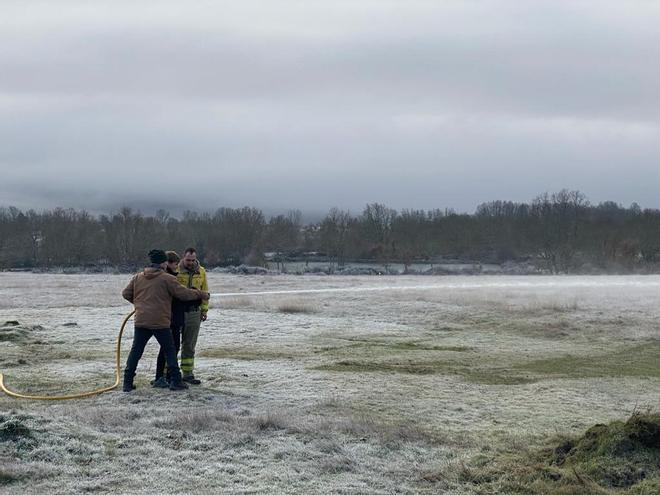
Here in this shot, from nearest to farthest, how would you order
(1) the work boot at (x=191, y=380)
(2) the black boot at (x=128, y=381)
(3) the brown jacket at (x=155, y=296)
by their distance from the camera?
(3) the brown jacket at (x=155, y=296)
(2) the black boot at (x=128, y=381)
(1) the work boot at (x=191, y=380)

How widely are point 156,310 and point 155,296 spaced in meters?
0.25

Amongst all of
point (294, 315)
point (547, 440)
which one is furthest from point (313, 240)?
point (547, 440)

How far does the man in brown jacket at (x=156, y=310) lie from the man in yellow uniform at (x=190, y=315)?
0.59 metres

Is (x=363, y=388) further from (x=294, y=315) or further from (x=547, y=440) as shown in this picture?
(x=294, y=315)

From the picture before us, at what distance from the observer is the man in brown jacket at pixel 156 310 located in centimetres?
1229

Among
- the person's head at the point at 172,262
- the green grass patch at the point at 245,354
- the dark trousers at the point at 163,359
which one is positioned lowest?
the green grass patch at the point at 245,354

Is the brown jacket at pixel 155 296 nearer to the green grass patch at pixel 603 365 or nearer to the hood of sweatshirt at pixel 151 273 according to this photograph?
the hood of sweatshirt at pixel 151 273

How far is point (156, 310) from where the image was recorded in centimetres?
1228

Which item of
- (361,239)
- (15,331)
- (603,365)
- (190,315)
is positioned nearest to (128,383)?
(190,315)

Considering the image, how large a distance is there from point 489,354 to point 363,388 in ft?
22.5

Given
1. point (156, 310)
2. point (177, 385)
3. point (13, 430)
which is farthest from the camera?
point (177, 385)

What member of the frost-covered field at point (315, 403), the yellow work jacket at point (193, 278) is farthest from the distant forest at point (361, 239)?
the yellow work jacket at point (193, 278)

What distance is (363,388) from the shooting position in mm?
13531

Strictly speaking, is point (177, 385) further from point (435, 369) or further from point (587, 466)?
point (587, 466)
